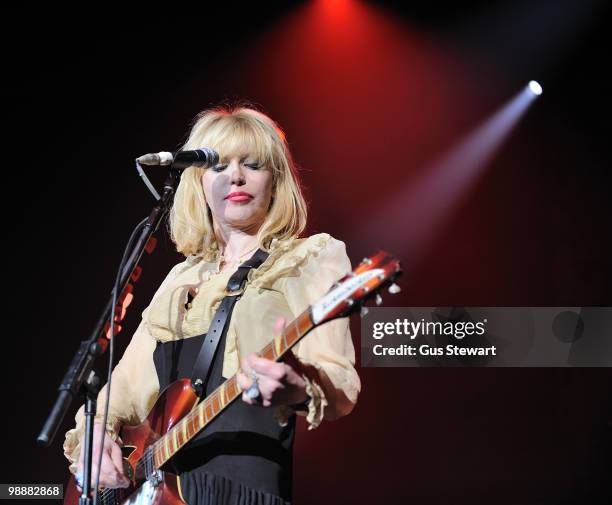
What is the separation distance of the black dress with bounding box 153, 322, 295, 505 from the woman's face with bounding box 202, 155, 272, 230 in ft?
1.73

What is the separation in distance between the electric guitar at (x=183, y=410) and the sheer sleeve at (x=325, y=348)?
164mm

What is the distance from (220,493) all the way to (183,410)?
0.78ft

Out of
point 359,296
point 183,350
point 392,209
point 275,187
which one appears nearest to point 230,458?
point 183,350

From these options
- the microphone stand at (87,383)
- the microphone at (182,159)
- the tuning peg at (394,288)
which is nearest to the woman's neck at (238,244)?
the microphone at (182,159)

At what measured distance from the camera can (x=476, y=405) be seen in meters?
4.23

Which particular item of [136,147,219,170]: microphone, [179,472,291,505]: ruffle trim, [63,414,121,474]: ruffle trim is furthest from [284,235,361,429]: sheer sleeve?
[63,414,121,474]: ruffle trim

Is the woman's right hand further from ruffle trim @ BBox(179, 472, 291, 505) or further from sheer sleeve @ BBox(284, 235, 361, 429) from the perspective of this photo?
sheer sleeve @ BBox(284, 235, 361, 429)

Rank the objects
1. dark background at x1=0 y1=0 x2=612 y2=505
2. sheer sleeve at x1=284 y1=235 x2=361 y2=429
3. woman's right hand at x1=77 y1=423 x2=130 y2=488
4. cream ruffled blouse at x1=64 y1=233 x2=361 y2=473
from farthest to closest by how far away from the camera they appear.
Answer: dark background at x1=0 y1=0 x2=612 y2=505, woman's right hand at x1=77 y1=423 x2=130 y2=488, cream ruffled blouse at x1=64 y1=233 x2=361 y2=473, sheer sleeve at x1=284 y1=235 x2=361 y2=429

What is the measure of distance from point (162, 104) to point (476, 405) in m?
2.44

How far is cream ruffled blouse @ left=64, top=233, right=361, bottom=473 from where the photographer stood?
1880 mm

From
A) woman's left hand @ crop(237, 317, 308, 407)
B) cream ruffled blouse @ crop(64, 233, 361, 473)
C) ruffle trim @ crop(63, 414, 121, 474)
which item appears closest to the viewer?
woman's left hand @ crop(237, 317, 308, 407)

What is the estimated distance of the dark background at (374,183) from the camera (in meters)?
4.16

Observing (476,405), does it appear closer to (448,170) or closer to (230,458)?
(448,170)

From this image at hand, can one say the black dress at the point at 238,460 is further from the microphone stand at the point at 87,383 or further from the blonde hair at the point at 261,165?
the blonde hair at the point at 261,165
